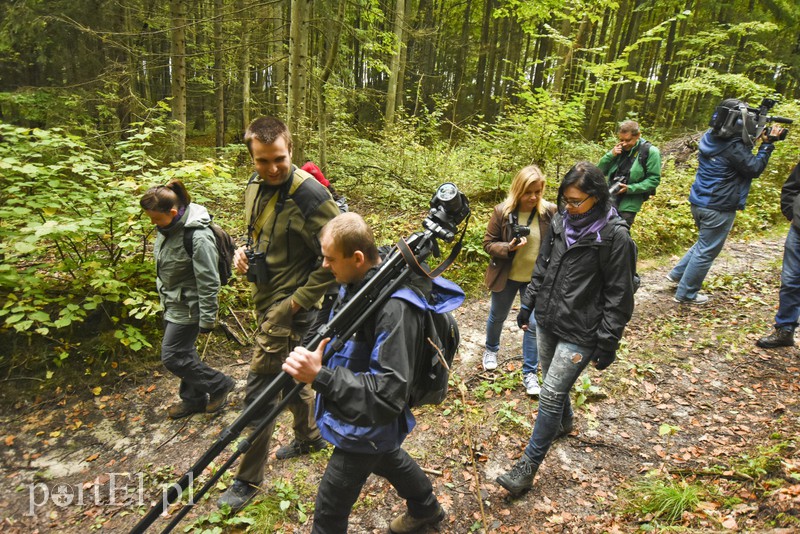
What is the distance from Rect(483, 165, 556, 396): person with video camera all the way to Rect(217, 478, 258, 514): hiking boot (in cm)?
287

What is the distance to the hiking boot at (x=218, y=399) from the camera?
13.9ft

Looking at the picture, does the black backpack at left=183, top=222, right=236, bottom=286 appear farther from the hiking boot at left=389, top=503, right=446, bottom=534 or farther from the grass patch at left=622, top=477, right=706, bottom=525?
the grass patch at left=622, top=477, right=706, bottom=525

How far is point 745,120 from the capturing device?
468 centimetres

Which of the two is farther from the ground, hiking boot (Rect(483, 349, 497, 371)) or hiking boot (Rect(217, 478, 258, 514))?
hiking boot (Rect(483, 349, 497, 371))

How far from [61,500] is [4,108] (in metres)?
11.3

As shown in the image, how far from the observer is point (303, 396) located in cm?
346

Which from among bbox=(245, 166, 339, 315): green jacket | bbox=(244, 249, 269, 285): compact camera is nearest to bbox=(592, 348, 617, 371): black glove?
bbox=(245, 166, 339, 315): green jacket

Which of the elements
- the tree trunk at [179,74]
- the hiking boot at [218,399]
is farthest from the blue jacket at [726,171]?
the tree trunk at [179,74]

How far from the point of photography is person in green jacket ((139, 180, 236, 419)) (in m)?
3.47

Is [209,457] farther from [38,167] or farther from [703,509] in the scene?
[38,167]

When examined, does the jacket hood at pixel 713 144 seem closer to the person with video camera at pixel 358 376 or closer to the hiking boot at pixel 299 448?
the person with video camera at pixel 358 376

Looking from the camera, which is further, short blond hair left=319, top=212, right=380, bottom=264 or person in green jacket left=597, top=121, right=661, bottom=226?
person in green jacket left=597, top=121, right=661, bottom=226

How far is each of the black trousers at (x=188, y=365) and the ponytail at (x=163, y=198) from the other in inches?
45.3

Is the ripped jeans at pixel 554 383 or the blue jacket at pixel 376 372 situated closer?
the blue jacket at pixel 376 372
